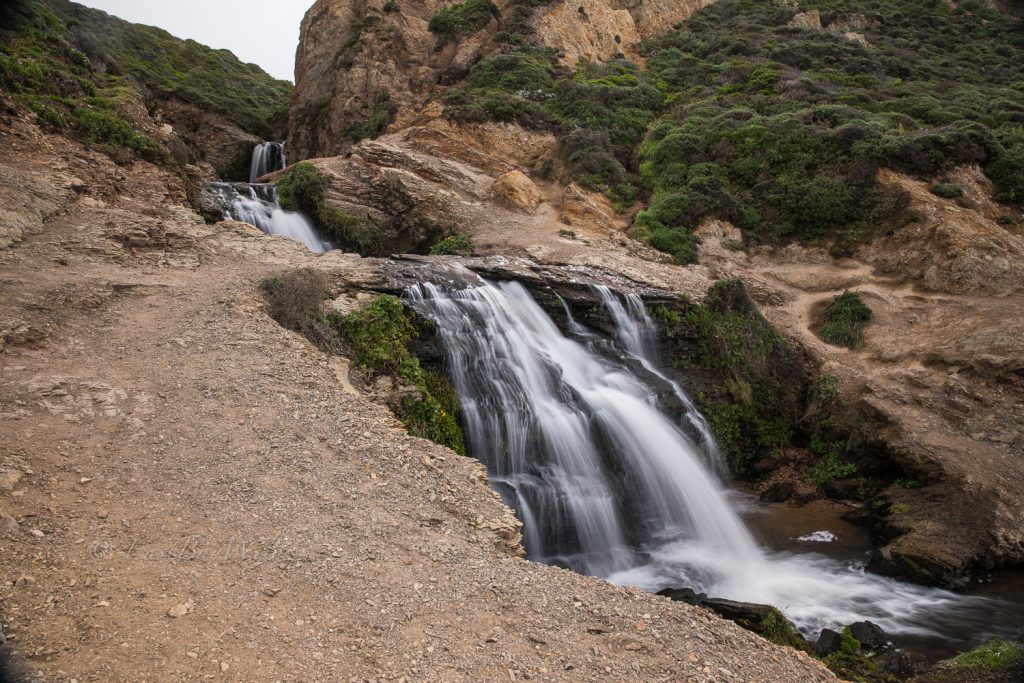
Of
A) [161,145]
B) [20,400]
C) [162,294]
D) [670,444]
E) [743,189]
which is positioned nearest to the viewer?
[20,400]

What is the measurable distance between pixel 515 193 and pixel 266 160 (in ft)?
59.6

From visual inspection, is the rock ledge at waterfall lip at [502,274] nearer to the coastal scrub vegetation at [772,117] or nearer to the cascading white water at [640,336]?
the cascading white water at [640,336]

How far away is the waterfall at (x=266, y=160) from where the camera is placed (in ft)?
102

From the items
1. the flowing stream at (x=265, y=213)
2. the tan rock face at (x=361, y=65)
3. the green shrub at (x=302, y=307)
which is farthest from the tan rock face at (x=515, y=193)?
the green shrub at (x=302, y=307)

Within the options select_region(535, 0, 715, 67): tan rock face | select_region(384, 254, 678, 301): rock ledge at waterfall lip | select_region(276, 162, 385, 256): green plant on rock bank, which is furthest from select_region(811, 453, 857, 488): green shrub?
select_region(535, 0, 715, 67): tan rock face

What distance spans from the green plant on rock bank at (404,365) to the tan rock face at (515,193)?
1035 centimetres

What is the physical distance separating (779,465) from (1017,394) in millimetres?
4956

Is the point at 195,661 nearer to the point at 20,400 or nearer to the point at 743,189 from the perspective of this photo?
the point at 20,400

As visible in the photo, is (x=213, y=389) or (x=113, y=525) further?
(x=213, y=389)

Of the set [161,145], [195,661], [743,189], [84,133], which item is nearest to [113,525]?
[195,661]

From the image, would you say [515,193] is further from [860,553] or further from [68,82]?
[860,553]

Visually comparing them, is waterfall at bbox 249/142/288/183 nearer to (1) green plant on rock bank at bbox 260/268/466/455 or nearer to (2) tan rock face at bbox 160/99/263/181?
(2) tan rock face at bbox 160/99/263/181

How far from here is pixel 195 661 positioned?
401 centimetres

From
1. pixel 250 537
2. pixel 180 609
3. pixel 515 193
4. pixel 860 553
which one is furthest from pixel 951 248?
pixel 180 609
